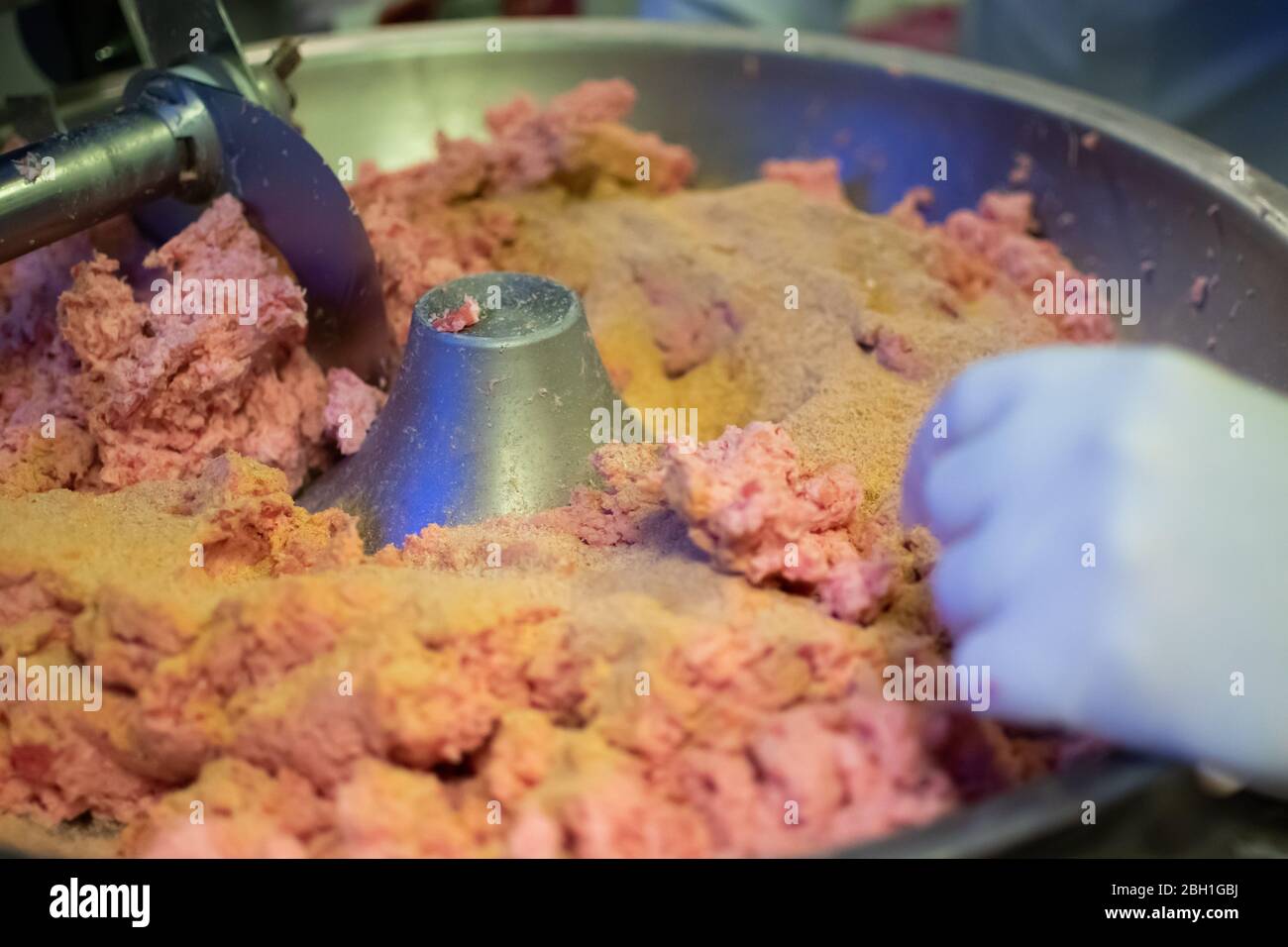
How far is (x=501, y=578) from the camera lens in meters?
0.77

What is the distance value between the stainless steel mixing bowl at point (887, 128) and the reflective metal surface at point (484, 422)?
1.82 ft

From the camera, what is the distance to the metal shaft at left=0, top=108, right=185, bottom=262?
90 centimetres

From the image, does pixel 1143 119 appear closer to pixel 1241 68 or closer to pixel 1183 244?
pixel 1183 244

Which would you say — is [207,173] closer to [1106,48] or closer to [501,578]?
[501,578]

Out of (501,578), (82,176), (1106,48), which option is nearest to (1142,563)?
(501,578)

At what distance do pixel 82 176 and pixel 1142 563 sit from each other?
0.84 meters

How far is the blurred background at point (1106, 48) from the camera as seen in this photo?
137cm

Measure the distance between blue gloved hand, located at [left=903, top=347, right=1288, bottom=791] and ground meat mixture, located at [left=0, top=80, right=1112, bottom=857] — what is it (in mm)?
73

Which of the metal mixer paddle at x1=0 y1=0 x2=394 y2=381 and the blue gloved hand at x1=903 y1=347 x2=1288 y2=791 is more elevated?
the metal mixer paddle at x1=0 y1=0 x2=394 y2=381

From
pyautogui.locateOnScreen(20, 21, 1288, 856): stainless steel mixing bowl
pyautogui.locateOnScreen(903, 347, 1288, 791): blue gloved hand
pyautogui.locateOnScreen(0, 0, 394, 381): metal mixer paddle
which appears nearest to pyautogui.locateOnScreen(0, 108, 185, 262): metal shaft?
pyautogui.locateOnScreen(0, 0, 394, 381): metal mixer paddle

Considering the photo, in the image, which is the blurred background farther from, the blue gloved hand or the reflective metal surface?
the blue gloved hand

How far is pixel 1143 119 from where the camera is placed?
1.18 metres

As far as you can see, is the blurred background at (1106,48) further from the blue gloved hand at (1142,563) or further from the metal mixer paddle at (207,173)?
the blue gloved hand at (1142,563)
